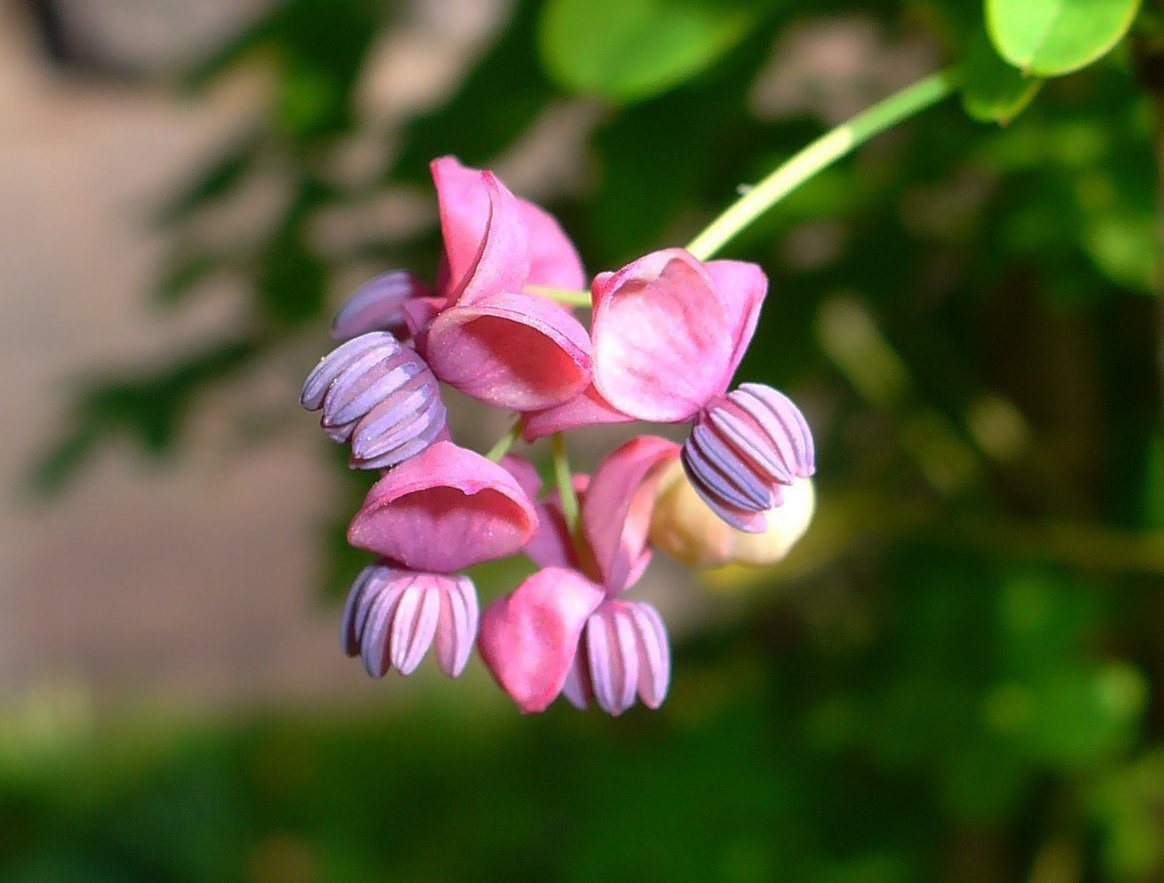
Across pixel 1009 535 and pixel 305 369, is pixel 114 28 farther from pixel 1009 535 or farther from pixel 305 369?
pixel 1009 535

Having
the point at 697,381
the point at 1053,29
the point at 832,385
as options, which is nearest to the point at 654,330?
the point at 697,381

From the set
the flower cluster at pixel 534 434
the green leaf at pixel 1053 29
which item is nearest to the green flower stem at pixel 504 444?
the flower cluster at pixel 534 434

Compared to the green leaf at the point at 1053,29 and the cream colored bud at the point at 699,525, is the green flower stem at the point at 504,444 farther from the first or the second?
the green leaf at the point at 1053,29

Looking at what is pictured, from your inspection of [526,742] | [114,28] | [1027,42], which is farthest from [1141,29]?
[114,28]

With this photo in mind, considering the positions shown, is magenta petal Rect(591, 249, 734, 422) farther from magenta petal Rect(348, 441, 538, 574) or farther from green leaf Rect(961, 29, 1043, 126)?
green leaf Rect(961, 29, 1043, 126)

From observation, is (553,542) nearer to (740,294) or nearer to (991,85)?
(740,294)

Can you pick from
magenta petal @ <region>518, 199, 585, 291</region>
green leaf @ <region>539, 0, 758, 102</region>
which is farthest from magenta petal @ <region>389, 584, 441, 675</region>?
green leaf @ <region>539, 0, 758, 102</region>

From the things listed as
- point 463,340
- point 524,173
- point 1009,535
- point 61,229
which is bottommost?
point 463,340
